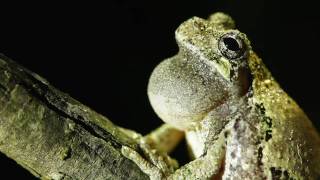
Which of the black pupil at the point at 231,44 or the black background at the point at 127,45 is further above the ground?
the black pupil at the point at 231,44

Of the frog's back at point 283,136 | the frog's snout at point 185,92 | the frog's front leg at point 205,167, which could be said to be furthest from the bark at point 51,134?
the frog's back at point 283,136

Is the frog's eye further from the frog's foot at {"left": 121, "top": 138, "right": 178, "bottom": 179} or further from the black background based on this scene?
the black background

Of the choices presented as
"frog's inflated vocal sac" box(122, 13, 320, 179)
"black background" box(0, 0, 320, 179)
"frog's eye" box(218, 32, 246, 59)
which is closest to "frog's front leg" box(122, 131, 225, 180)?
"frog's inflated vocal sac" box(122, 13, 320, 179)

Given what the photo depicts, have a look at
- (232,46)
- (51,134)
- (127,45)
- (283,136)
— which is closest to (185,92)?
(232,46)

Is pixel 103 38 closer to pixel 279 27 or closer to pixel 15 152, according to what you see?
pixel 279 27

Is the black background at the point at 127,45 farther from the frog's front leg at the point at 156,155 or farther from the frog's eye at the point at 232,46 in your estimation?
the frog's eye at the point at 232,46

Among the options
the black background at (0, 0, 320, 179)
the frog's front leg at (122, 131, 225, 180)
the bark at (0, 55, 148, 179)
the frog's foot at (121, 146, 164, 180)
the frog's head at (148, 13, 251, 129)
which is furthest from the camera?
the black background at (0, 0, 320, 179)
